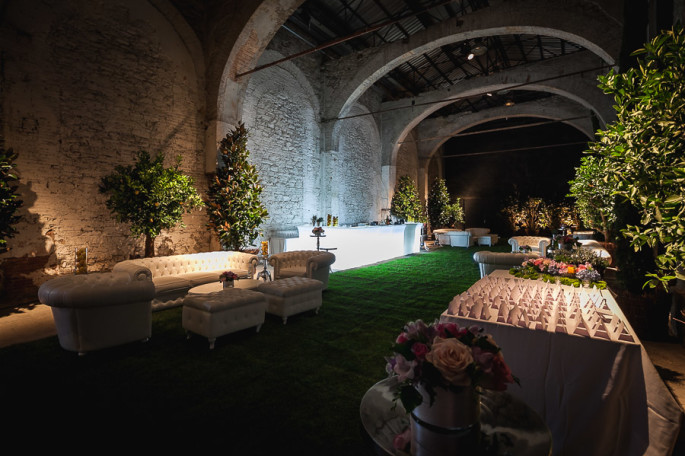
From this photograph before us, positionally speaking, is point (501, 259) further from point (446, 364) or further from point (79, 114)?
point (79, 114)

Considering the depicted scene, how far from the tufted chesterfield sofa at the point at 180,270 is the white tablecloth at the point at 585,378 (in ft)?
13.2

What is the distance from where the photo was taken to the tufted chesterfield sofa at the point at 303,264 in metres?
5.30

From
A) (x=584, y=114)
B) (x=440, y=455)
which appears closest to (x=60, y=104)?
(x=440, y=455)

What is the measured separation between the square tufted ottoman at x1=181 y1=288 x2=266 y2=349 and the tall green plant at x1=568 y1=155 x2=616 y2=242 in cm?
327

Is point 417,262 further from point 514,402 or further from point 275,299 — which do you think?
point 514,402

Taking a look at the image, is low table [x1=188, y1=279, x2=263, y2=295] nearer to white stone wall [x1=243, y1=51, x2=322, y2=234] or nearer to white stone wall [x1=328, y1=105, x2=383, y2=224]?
white stone wall [x1=243, y1=51, x2=322, y2=234]

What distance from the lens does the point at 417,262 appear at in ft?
29.9

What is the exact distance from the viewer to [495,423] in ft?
3.92

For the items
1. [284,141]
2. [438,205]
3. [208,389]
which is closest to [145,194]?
[208,389]

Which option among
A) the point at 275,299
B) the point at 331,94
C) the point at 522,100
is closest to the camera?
the point at 275,299

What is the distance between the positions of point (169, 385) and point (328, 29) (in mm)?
10338

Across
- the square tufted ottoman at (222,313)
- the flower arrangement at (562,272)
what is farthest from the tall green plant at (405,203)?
the square tufted ottoman at (222,313)

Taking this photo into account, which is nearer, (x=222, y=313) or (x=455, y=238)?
(x=222, y=313)

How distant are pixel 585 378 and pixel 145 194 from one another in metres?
6.07
